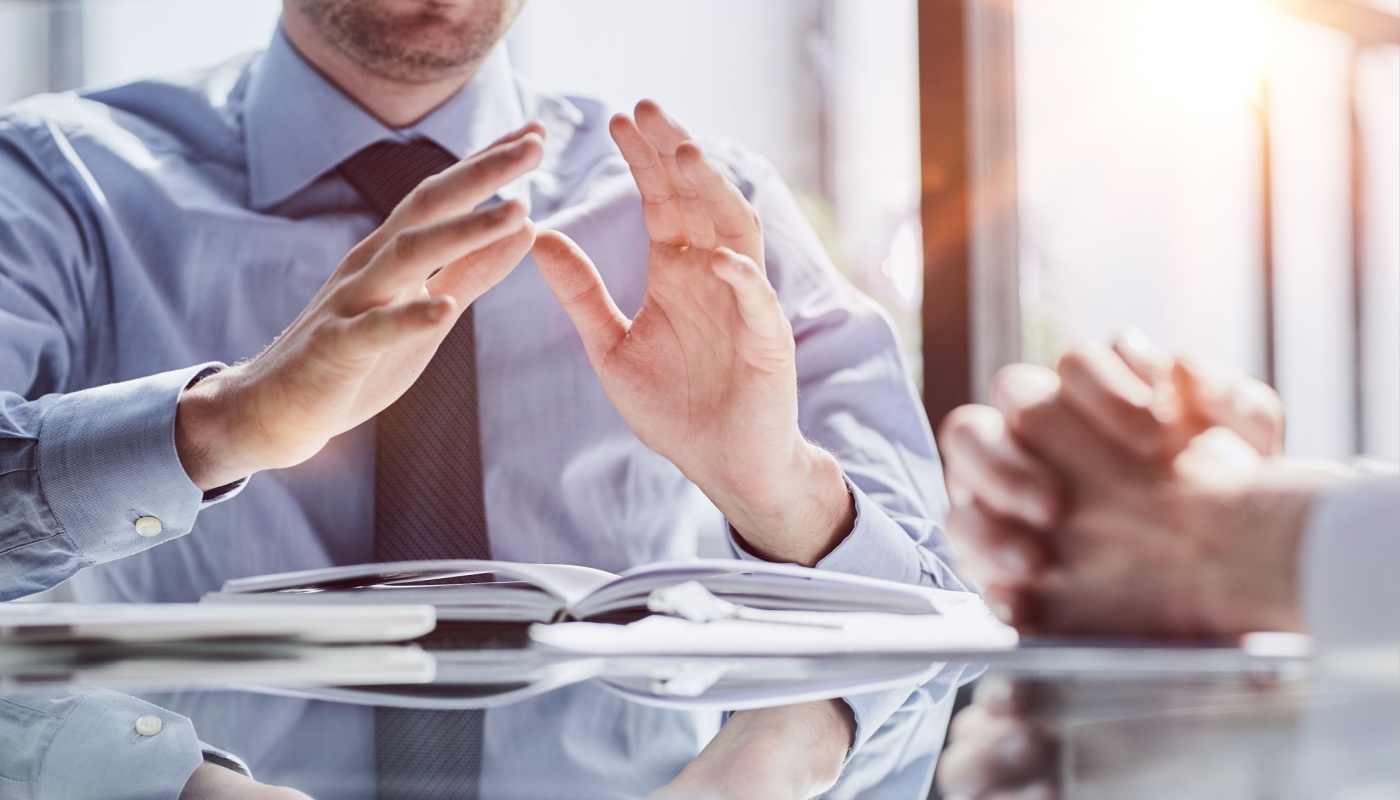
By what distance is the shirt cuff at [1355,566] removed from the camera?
17.3 inches

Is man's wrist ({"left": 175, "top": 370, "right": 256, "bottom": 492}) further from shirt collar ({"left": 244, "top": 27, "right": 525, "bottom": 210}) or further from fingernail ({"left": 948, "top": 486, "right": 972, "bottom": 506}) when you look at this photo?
fingernail ({"left": 948, "top": 486, "right": 972, "bottom": 506})

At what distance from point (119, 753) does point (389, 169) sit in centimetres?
96

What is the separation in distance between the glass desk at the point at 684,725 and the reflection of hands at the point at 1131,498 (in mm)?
66

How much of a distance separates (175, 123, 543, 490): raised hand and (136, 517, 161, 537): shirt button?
0.17 feet

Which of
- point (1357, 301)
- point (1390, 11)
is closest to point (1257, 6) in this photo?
point (1390, 11)

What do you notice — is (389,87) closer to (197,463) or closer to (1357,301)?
(197,463)

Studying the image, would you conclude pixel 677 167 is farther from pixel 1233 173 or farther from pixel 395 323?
pixel 1233 173

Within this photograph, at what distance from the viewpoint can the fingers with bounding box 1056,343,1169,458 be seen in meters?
0.52

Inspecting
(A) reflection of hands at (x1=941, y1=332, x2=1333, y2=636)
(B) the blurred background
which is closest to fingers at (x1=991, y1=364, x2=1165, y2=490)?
(A) reflection of hands at (x1=941, y1=332, x2=1333, y2=636)

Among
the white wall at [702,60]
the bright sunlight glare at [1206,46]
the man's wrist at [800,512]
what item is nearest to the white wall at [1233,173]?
the bright sunlight glare at [1206,46]

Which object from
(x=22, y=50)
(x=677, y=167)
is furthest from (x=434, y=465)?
(x=22, y=50)

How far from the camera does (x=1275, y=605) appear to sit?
0.50 m

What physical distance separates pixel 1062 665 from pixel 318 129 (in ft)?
3.52

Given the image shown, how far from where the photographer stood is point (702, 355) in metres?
0.88
